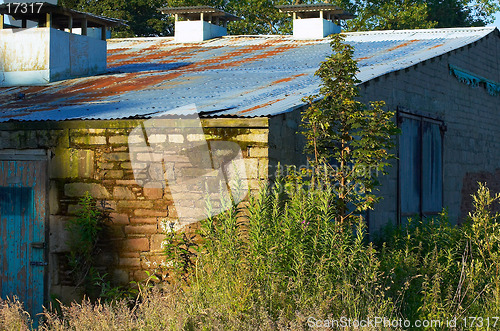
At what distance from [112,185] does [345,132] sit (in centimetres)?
269

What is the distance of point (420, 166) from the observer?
11000 mm

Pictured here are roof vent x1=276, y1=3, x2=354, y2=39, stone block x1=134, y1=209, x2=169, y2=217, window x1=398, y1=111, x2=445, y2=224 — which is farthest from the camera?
roof vent x1=276, y1=3, x2=354, y2=39

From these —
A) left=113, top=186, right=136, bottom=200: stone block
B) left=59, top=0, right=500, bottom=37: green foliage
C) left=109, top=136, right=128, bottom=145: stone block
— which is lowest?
left=113, top=186, right=136, bottom=200: stone block

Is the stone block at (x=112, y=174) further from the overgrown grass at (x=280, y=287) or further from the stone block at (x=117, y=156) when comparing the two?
the overgrown grass at (x=280, y=287)

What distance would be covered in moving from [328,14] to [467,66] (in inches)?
169

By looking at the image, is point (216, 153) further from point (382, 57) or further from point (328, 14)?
point (328, 14)

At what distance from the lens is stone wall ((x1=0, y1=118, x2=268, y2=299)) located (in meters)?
7.48

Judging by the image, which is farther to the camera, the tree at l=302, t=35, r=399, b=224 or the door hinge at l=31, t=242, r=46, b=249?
the door hinge at l=31, t=242, r=46, b=249

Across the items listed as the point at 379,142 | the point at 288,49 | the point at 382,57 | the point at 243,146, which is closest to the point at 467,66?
the point at 382,57

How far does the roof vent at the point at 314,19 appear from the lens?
15.8 m

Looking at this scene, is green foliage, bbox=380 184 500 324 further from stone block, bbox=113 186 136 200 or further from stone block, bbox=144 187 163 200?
stone block, bbox=113 186 136 200

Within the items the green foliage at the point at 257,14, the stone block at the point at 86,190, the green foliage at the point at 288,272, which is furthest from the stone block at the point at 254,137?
the green foliage at the point at 257,14

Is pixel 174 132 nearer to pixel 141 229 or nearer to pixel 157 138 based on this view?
pixel 157 138

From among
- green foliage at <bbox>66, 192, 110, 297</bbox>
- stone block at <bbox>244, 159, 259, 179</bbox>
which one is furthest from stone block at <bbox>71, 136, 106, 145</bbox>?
stone block at <bbox>244, 159, 259, 179</bbox>
